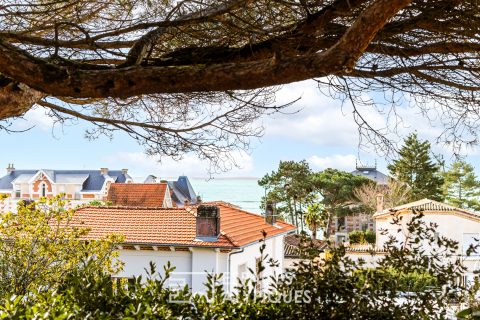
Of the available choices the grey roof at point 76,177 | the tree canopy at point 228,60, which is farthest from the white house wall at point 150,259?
the grey roof at point 76,177

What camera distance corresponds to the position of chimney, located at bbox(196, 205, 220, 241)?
21.5 feet

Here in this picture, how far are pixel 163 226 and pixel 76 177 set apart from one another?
1143cm

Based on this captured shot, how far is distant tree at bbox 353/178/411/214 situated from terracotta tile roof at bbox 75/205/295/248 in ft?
17.2

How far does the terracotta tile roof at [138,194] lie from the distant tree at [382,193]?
16.6 ft

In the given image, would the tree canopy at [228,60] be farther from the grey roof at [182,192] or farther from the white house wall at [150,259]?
the grey roof at [182,192]

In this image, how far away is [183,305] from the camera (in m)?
1.86

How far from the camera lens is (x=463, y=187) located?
49.5 feet

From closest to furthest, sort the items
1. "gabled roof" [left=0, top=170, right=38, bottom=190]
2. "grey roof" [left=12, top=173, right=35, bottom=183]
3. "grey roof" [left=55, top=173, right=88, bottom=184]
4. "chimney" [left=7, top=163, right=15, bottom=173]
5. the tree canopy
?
1. the tree canopy
2. "grey roof" [left=55, top=173, right=88, bottom=184]
3. "chimney" [left=7, top=163, right=15, bottom=173]
4. "grey roof" [left=12, top=173, right=35, bottom=183]
5. "gabled roof" [left=0, top=170, right=38, bottom=190]

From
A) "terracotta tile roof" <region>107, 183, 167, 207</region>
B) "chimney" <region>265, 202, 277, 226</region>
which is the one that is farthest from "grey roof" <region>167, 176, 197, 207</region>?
"chimney" <region>265, 202, 277, 226</region>

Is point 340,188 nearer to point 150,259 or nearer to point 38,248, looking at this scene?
point 150,259

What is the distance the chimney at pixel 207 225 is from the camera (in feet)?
21.5

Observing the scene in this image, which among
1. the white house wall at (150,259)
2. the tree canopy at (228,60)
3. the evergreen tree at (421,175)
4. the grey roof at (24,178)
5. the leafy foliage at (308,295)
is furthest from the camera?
the grey roof at (24,178)

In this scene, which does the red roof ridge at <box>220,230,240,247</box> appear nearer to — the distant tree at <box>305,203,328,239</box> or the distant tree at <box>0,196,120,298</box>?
the distant tree at <box>0,196,120,298</box>

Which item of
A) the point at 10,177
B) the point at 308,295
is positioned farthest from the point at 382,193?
the point at 10,177
